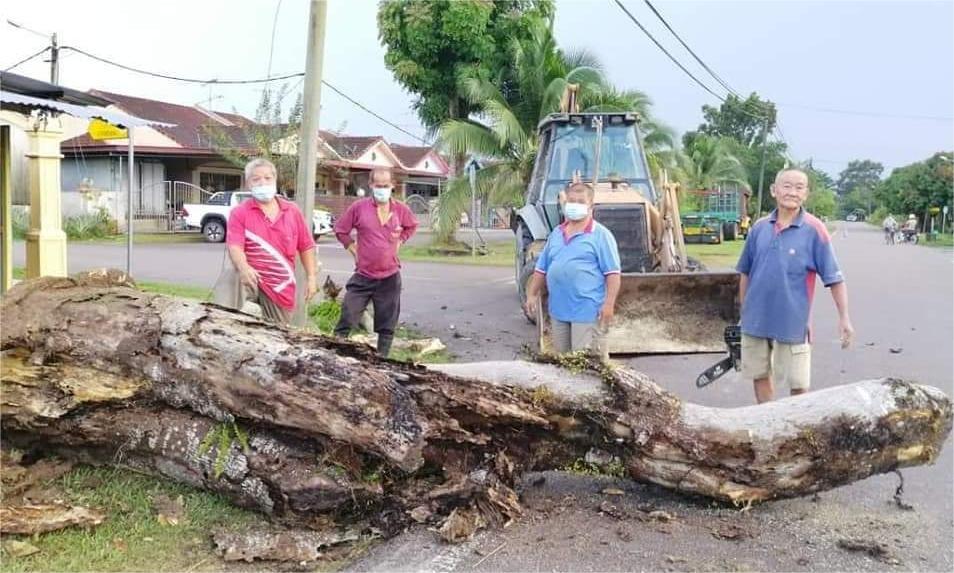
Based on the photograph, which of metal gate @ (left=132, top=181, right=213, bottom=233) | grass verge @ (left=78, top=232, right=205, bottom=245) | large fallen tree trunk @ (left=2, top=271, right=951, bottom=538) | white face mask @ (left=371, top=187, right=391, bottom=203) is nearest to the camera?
large fallen tree trunk @ (left=2, top=271, right=951, bottom=538)

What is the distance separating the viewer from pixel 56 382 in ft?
12.3

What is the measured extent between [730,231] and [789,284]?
3288cm

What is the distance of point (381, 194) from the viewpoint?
6.25m

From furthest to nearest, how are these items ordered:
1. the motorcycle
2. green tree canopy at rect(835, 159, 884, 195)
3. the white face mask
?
green tree canopy at rect(835, 159, 884, 195) → the motorcycle → the white face mask

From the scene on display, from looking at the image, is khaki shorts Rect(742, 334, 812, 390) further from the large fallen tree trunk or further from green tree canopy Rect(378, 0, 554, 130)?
green tree canopy Rect(378, 0, 554, 130)

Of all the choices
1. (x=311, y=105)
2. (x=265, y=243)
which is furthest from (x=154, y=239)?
(x=265, y=243)

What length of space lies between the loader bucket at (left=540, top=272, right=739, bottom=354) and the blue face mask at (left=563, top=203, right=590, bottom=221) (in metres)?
2.52

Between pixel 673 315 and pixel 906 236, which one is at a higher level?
pixel 906 236

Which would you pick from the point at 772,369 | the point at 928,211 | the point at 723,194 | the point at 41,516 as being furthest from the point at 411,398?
the point at 928,211

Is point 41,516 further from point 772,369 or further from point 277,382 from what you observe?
point 772,369

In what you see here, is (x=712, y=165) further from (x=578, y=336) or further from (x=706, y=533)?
(x=706, y=533)

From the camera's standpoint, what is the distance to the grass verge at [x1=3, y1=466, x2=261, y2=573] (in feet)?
10.5

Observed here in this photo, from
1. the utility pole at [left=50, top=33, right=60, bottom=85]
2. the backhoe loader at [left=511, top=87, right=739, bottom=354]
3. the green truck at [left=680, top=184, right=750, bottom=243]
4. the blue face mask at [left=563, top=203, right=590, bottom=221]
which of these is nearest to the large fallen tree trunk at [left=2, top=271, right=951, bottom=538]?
the blue face mask at [left=563, top=203, right=590, bottom=221]

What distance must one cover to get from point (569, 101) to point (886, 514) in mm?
7482
